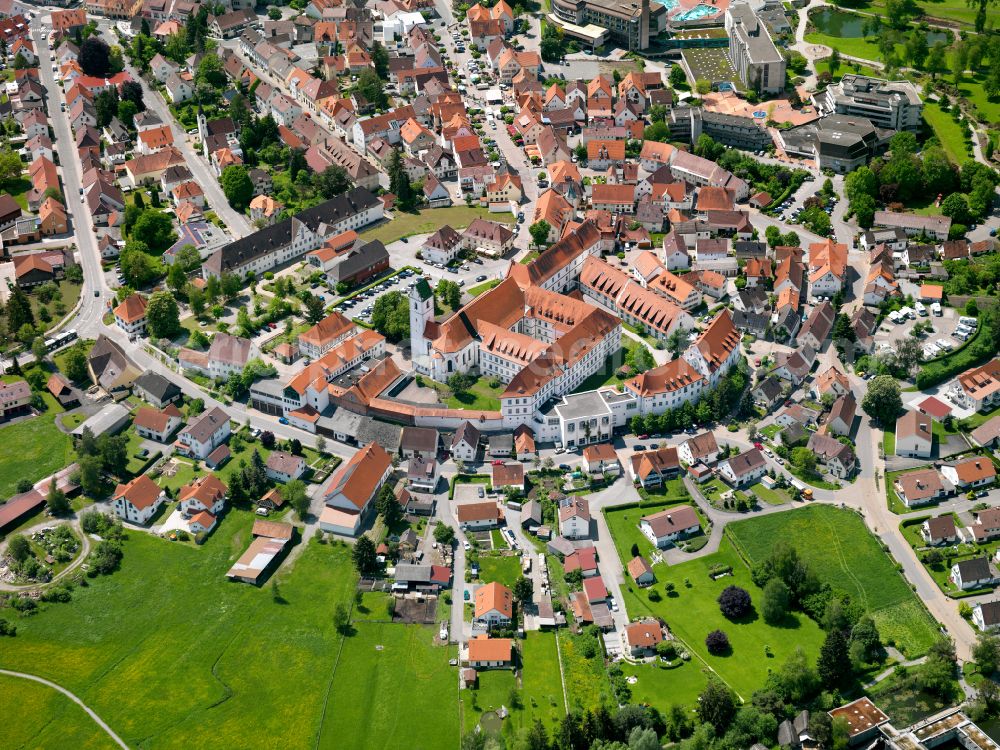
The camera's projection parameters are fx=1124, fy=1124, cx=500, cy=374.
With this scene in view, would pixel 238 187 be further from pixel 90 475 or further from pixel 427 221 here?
pixel 90 475

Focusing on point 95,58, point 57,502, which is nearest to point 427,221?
point 57,502

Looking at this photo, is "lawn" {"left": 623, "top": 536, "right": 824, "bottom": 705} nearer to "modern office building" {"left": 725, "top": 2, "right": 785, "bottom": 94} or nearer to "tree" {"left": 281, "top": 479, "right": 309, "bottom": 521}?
"tree" {"left": 281, "top": 479, "right": 309, "bottom": 521}

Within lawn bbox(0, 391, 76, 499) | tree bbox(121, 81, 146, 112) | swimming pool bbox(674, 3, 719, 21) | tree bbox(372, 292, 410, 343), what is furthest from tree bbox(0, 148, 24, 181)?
swimming pool bbox(674, 3, 719, 21)

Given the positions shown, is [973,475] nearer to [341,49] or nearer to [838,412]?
[838,412]

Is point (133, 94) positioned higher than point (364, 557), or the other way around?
point (133, 94)

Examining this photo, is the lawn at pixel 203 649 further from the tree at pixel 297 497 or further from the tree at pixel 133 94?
the tree at pixel 133 94

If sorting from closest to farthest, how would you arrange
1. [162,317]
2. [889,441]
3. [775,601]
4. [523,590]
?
[775,601]
[523,590]
[889,441]
[162,317]

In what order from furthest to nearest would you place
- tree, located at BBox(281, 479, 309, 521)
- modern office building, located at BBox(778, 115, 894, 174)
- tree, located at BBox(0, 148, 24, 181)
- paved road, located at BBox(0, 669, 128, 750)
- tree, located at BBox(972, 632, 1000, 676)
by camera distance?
tree, located at BBox(0, 148, 24, 181)
modern office building, located at BBox(778, 115, 894, 174)
tree, located at BBox(281, 479, 309, 521)
tree, located at BBox(972, 632, 1000, 676)
paved road, located at BBox(0, 669, 128, 750)

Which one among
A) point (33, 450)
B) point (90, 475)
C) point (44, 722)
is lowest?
point (44, 722)
